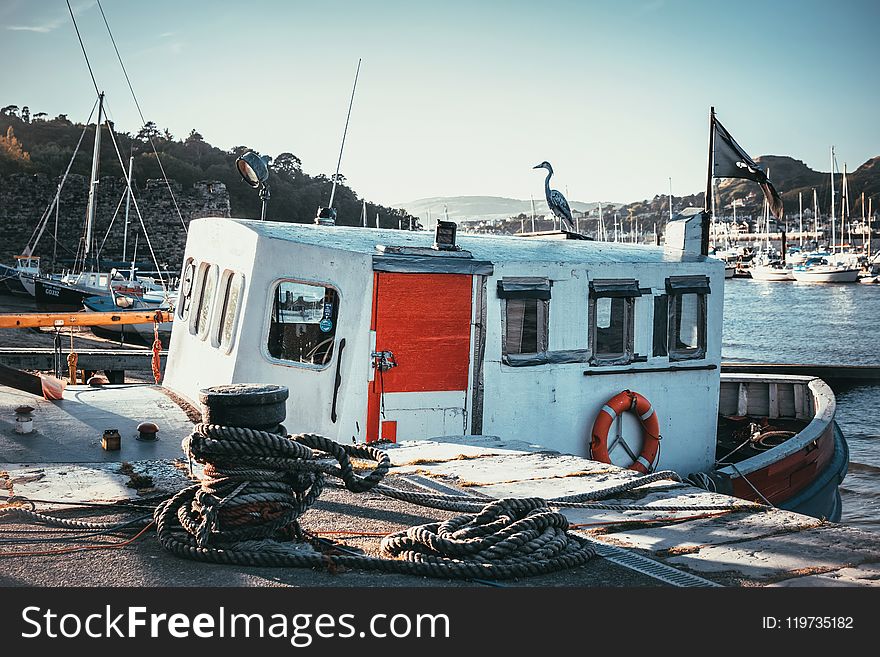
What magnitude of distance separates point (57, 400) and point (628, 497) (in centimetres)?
548

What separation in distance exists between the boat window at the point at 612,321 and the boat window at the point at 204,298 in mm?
3665

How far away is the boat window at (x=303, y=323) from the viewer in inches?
302

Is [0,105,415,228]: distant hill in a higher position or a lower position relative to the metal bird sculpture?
higher

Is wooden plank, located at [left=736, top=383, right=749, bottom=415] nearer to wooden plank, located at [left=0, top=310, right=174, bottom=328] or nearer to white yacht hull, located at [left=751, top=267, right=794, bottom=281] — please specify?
wooden plank, located at [left=0, top=310, right=174, bottom=328]

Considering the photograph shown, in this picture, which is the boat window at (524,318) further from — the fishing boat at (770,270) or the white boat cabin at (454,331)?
the fishing boat at (770,270)

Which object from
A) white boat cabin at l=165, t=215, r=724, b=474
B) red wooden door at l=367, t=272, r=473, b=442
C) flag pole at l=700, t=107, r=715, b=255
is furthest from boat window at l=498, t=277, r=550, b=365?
flag pole at l=700, t=107, r=715, b=255

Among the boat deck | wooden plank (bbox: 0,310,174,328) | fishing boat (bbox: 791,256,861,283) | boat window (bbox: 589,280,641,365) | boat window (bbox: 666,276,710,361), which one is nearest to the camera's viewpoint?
the boat deck

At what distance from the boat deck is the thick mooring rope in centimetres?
7

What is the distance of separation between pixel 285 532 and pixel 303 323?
3.48 m

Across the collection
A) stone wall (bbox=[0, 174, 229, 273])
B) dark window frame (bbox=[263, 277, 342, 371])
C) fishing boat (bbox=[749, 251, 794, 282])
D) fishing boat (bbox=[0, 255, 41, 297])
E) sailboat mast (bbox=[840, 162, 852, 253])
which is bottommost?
dark window frame (bbox=[263, 277, 342, 371])

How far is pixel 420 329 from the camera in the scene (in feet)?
25.6

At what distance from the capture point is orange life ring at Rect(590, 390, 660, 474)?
8.54m
